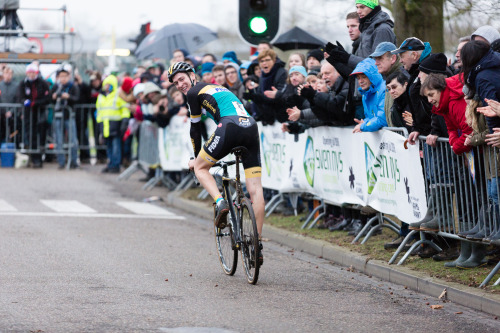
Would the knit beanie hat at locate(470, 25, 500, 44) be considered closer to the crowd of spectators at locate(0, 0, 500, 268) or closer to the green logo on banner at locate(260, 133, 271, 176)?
the crowd of spectators at locate(0, 0, 500, 268)

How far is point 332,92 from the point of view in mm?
12219

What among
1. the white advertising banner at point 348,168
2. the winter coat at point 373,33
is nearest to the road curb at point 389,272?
the white advertising banner at point 348,168

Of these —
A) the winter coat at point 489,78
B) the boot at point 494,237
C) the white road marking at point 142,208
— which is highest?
the winter coat at point 489,78

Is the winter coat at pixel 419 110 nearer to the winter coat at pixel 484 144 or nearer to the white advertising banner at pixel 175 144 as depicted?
the winter coat at pixel 484 144

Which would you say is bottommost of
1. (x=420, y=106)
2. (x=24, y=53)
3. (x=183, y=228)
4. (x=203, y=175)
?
(x=183, y=228)

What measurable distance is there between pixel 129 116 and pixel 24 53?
483cm

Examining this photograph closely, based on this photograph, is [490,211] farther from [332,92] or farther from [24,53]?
[24,53]

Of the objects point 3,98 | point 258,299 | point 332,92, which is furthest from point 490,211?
point 3,98

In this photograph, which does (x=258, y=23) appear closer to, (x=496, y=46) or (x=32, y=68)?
(x=496, y=46)

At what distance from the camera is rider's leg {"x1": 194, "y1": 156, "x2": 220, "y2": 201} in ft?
32.2

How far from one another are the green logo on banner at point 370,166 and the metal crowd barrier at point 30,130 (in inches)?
603

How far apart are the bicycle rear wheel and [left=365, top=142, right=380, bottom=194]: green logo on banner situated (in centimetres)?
217

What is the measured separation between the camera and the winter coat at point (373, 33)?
11.7 m

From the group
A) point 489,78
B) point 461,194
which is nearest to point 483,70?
point 489,78
